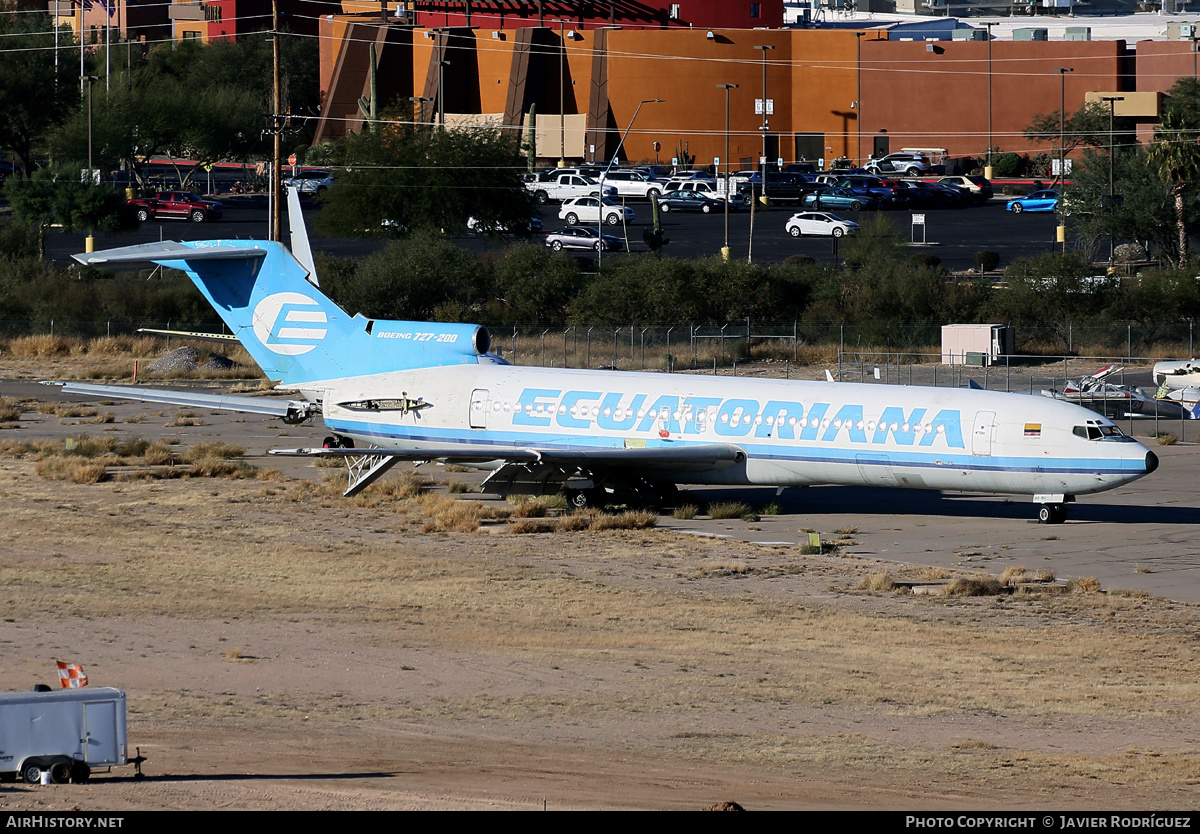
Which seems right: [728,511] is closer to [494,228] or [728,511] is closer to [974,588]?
[974,588]

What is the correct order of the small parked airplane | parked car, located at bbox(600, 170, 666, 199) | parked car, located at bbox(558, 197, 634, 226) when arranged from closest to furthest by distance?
the small parked airplane → parked car, located at bbox(558, 197, 634, 226) → parked car, located at bbox(600, 170, 666, 199)

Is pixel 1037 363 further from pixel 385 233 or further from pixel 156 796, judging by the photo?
pixel 156 796

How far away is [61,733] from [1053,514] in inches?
961

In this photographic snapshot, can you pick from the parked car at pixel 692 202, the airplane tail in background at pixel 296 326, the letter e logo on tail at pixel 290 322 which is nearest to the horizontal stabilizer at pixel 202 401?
the airplane tail in background at pixel 296 326

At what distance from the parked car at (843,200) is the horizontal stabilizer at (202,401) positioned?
2782 inches

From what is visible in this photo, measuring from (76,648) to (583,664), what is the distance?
6.98 meters

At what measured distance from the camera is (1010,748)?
16609 millimetres

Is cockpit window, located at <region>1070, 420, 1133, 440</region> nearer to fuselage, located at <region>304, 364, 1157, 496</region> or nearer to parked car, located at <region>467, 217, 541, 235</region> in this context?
fuselage, located at <region>304, 364, 1157, 496</region>

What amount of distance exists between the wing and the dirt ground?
183 centimetres

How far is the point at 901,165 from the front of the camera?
117188 mm

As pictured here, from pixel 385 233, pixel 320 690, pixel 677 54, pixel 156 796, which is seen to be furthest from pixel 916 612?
pixel 677 54

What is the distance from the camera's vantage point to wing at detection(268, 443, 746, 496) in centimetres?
3319

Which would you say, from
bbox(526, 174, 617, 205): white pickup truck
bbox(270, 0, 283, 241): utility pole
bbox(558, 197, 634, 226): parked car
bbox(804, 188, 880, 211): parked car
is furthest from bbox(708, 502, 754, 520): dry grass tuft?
bbox(804, 188, 880, 211): parked car

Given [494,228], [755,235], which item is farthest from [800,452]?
[755,235]
